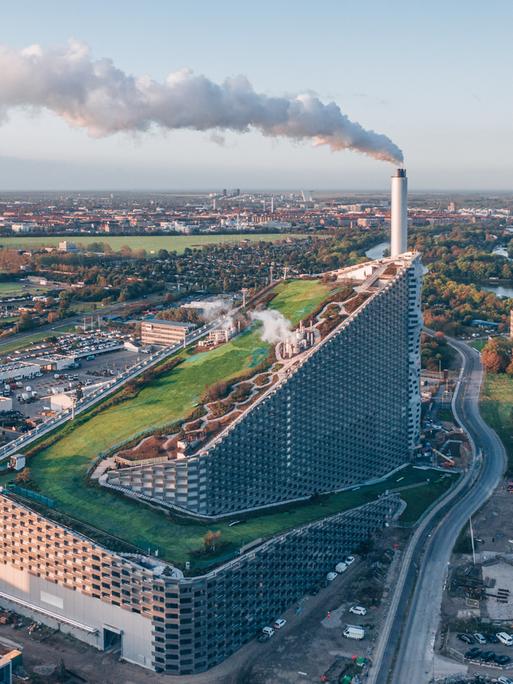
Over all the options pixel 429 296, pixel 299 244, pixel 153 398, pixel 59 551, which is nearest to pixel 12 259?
pixel 299 244

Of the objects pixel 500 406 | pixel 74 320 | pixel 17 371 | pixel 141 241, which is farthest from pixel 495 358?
pixel 141 241

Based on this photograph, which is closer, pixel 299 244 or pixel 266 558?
pixel 266 558

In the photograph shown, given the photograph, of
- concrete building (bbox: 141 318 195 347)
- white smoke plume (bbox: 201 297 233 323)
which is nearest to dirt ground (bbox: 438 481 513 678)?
concrete building (bbox: 141 318 195 347)

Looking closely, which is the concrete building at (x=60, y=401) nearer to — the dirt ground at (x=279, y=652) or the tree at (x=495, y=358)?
the dirt ground at (x=279, y=652)

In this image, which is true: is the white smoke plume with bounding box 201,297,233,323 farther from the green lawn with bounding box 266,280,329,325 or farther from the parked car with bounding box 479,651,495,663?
the parked car with bounding box 479,651,495,663

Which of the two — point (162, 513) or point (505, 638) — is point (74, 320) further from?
point (505, 638)

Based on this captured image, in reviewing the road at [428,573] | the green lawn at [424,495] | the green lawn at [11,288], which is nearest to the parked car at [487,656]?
the road at [428,573]

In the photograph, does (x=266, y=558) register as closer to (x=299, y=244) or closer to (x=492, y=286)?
(x=492, y=286)
